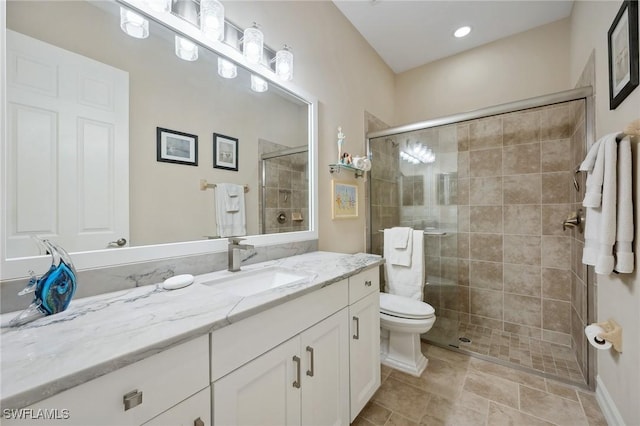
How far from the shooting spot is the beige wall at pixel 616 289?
112 centimetres

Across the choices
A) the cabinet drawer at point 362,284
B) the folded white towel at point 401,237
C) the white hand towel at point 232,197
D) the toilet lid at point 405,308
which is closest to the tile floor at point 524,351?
the toilet lid at point 405,308

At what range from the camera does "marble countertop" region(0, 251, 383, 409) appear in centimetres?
44

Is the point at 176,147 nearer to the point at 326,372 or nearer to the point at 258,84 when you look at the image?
the point at 258,84

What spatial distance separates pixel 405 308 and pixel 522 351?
116cm

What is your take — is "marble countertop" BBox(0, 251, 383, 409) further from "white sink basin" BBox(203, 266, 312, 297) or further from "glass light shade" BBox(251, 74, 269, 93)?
"glass light shade" BBox(251, 74, 269, 93)

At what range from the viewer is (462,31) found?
238 centimetres

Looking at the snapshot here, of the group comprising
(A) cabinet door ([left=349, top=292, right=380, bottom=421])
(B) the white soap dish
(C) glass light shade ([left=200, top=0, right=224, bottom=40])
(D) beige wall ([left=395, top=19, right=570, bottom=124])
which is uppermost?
(D) beige wall ([left=395, top=19, right=570, bottom=124])

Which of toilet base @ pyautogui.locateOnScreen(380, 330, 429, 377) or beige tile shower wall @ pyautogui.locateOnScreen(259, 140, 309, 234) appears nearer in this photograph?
beige tile shower wall @ pyautogui.locateOnScreen(259, 140, 309, 234)

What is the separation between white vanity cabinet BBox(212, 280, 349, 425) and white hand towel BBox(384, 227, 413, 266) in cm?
112

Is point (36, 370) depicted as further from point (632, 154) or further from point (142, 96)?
point (632, 154)

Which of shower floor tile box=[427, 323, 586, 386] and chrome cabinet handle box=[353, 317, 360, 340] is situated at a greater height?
chrome cabinet handle box=[353, 317, 360, 340]

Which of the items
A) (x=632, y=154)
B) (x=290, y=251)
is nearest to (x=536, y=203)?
(x=632, y=154)

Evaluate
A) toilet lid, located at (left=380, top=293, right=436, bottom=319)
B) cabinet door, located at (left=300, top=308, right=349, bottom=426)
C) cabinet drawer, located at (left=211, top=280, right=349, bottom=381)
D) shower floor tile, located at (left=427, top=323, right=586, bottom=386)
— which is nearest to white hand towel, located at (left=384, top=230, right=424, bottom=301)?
toilet lid, located at (left=380, top=293, right=436, bottom=319)

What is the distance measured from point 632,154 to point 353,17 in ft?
6.96
